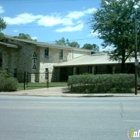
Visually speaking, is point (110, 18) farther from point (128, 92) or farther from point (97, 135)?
point (97, 135)

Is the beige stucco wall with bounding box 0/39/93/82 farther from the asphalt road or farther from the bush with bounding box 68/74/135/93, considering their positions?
the asphalt road

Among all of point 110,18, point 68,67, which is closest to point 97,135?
point 110,18

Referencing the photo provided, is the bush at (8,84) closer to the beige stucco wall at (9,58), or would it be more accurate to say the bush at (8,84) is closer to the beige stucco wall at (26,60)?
the beige stucco wall at (26,60)

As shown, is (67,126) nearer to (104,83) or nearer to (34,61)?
(104,83)

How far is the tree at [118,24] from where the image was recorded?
1065 inches

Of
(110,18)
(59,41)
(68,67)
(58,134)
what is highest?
(59,41)

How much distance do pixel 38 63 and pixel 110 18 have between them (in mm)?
16394

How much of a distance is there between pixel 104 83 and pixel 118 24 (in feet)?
24.2

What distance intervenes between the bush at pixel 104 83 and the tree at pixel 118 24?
509cm

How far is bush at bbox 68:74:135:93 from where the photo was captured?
23.2m

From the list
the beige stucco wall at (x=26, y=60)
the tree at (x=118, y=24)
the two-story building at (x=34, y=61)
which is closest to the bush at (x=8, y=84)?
the tree at (x=118, y=24)

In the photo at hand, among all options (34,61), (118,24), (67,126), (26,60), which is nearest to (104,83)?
(118,24)

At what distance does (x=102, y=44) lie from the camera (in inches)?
1178

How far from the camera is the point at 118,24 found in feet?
90.6
